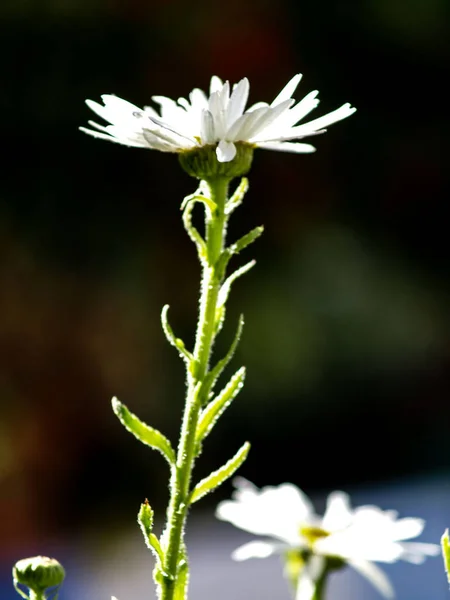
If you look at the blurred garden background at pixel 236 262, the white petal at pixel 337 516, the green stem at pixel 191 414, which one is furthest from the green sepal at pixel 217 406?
the blurred garden background at pixel 236 262

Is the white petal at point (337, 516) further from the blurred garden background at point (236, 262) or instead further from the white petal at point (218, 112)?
the blurred garden background at point (236, 262)

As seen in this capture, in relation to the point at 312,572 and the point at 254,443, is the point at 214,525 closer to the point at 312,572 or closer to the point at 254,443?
the point at 254,443

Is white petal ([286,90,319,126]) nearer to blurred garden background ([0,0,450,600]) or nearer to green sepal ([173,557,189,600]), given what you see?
green sepal ([173,557,189,600])

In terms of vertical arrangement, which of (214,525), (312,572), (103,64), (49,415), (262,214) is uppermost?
(103,64)

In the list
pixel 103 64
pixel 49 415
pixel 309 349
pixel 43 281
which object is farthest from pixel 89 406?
pixel 103 64

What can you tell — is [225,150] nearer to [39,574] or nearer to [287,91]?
[287,91]

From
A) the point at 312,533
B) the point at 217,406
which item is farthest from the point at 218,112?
the point at 312,533
